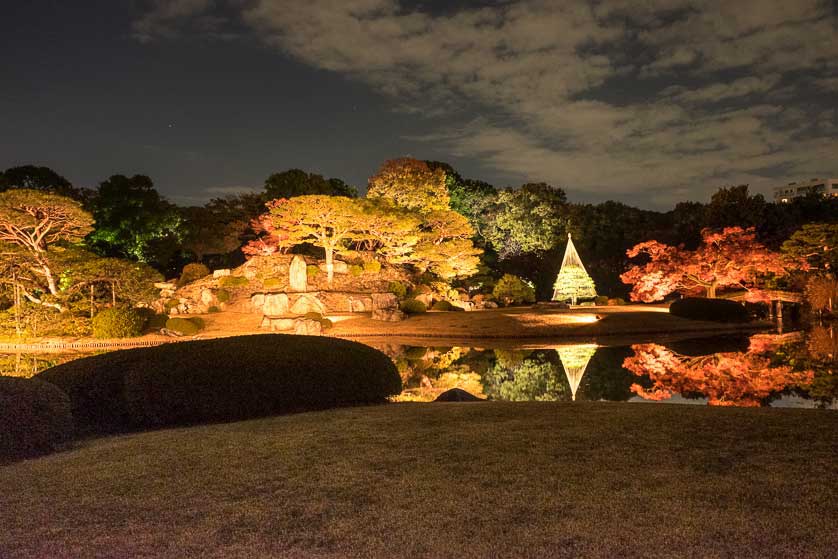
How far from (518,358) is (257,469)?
1285 cm

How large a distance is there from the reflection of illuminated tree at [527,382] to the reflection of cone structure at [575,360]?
0.64 feet

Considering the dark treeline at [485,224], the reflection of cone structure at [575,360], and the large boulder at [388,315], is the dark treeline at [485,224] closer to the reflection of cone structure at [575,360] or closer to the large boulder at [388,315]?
the large boulder at [388,315]

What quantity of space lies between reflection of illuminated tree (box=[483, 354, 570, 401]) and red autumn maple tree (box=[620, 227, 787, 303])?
15744 millimetres

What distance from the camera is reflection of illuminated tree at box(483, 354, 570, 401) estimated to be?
11.5 meters

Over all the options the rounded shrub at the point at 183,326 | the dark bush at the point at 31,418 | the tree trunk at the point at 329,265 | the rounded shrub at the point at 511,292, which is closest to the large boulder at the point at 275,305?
the rounded shrub at the point at 183,326

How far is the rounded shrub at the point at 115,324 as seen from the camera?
2295cm

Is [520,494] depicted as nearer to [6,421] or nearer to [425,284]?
[6,421]

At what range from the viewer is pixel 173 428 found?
293 inches

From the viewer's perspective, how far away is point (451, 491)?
4.12m

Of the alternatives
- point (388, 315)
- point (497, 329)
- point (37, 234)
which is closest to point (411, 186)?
point (388, 315)

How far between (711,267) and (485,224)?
1781 cm

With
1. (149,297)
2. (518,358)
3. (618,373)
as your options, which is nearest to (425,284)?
(149,297)

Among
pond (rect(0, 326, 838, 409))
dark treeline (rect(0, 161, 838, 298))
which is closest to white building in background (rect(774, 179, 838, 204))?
dark treeline (rect(0, 161, 838, 298))

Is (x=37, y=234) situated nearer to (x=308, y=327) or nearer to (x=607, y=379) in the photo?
(x=308, y=327)
